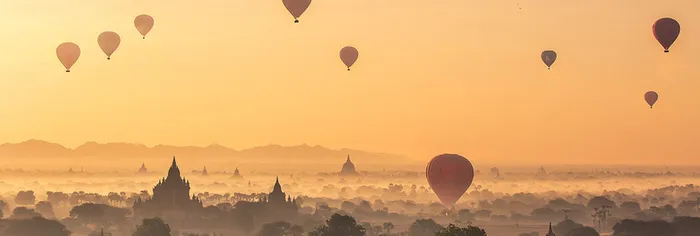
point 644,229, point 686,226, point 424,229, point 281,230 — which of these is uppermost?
point 686,226

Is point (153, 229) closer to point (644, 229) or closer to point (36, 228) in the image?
point (36, 228)

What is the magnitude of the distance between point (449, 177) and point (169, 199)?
81.7m

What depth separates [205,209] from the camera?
650ft

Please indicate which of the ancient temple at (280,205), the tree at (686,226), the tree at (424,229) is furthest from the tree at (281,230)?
the tree at (686,226)

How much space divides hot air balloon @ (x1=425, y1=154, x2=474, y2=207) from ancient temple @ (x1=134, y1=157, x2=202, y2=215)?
259 feet

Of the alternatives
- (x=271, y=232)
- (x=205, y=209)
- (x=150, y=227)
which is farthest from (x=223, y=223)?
(x=150, y=227)

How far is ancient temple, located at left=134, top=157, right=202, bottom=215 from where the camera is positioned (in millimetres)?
182500

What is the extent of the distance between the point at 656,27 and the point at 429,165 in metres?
30.5

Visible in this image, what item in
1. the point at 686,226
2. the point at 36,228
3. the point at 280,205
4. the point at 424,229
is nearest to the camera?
Result: the point at 36,228

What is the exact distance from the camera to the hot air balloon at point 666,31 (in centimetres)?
8988

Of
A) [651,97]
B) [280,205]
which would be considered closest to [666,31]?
[651,97]

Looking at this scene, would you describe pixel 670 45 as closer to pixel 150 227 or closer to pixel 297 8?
pixel 297 8

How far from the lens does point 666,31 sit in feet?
298

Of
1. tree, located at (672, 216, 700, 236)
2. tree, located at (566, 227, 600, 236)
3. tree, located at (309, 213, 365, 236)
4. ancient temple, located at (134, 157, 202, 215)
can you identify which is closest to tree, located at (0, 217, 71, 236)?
ancient temple, located at (134, 157, 202, 215)
